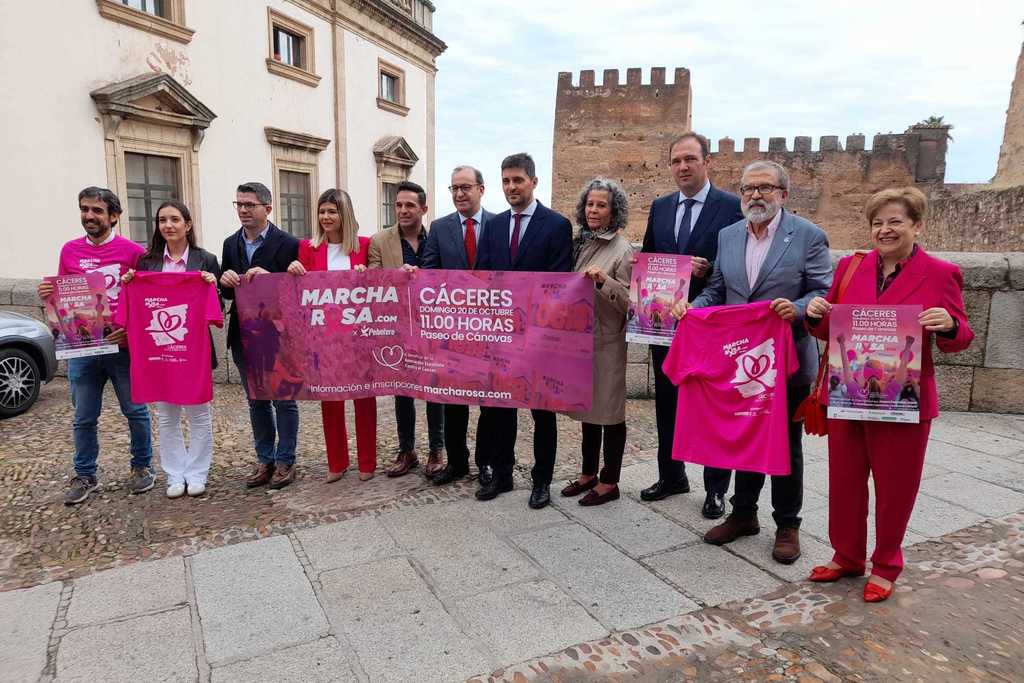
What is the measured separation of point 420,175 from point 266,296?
21.3m

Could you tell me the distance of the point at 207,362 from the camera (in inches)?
175

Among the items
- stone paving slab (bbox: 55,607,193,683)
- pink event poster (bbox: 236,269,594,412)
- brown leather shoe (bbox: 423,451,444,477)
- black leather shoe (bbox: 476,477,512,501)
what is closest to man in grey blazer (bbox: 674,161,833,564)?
pink event poster (bbox: 236,269,594,412)

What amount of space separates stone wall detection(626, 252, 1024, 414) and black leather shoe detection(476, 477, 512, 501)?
485cm

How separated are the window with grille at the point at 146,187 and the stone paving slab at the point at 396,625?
13425 mm

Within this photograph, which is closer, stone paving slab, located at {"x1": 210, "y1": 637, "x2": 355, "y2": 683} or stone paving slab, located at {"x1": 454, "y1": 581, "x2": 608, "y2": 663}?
stone paving slab, located at {"x1": 210, "y1": 637, "x2": 355, "y2": 683}

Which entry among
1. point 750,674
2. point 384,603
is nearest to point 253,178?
point 384,603

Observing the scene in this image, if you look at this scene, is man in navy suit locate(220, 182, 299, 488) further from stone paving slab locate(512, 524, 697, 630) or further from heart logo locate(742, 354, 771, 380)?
heart logo locate(742, 354, 771, 380)

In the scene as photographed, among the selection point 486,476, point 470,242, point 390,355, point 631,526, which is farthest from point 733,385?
point 390,355

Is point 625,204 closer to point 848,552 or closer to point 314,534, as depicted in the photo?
point 848,552

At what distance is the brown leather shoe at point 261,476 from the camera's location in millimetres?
4734

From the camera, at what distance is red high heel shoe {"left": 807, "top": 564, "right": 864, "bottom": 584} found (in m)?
3.32

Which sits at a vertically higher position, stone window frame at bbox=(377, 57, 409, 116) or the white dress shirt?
stone window frame at bbox=(377, 57, 409, 116)

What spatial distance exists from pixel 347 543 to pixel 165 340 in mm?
1880

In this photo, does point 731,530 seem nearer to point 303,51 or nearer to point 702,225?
point 702,225
